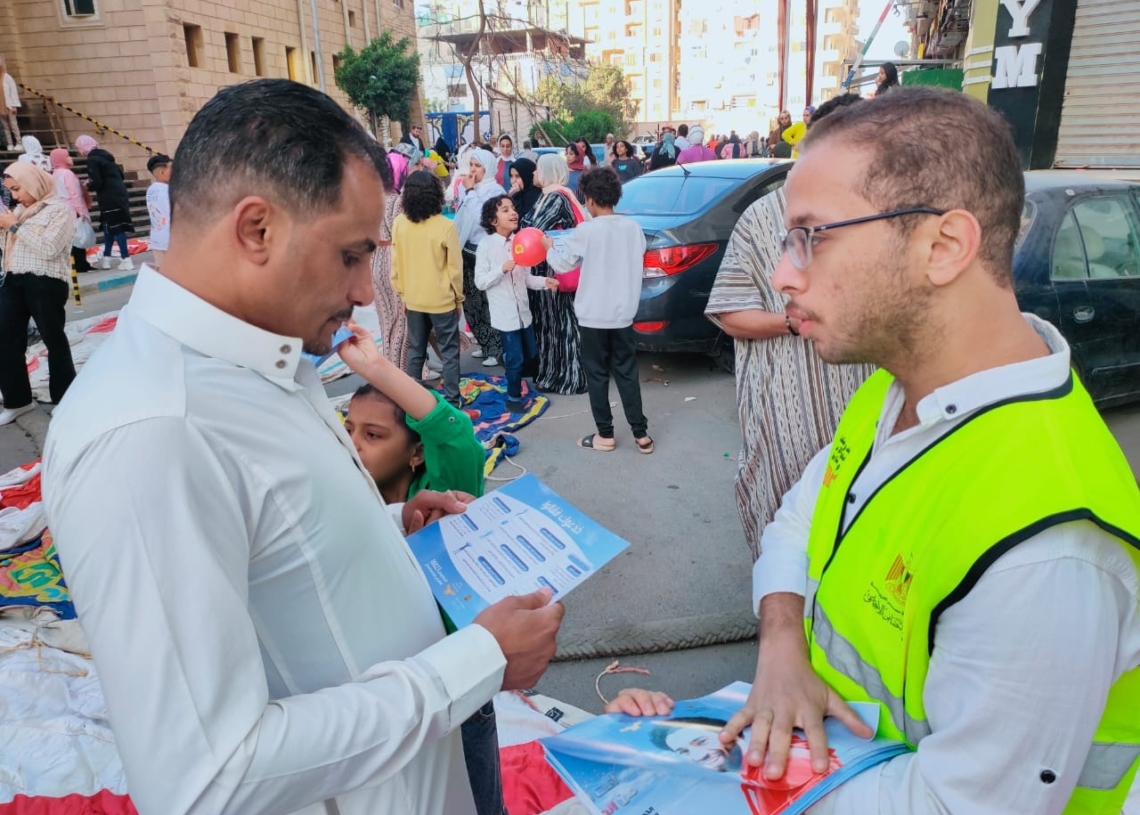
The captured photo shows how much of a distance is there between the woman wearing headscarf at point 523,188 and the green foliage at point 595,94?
3517 cm

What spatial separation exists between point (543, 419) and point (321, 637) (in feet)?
17.0

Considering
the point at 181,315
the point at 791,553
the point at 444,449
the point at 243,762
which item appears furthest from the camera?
the point at 444,449

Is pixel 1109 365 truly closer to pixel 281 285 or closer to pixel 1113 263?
pixel 1113 263

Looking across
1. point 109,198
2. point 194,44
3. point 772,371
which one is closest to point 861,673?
point 772,371

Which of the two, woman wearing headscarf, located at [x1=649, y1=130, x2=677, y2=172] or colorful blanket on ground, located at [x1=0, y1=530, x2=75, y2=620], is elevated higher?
woman wearing headscarf, located at [x1=649, y1=130, x2=677, y2=172]

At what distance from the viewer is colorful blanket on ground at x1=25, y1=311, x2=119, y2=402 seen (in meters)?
7.05

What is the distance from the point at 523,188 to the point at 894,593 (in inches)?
359

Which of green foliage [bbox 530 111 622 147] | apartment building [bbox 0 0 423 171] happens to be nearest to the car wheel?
apartment building [bbox 0 0 423 171]

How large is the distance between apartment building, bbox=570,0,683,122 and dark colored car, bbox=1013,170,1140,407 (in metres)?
72.6

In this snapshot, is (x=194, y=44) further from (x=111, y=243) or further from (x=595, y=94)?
(x=595, y=94)

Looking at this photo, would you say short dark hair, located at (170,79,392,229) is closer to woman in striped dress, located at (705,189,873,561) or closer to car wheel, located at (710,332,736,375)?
woman in striped dress, located at (705,189,873,561)

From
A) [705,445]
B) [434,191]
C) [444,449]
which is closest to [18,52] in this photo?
[434,191]

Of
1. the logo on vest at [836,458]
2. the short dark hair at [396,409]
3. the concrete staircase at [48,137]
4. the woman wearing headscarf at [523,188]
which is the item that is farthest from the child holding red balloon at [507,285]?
the concrete staircase at [48,137]

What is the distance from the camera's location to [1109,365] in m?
5.14
